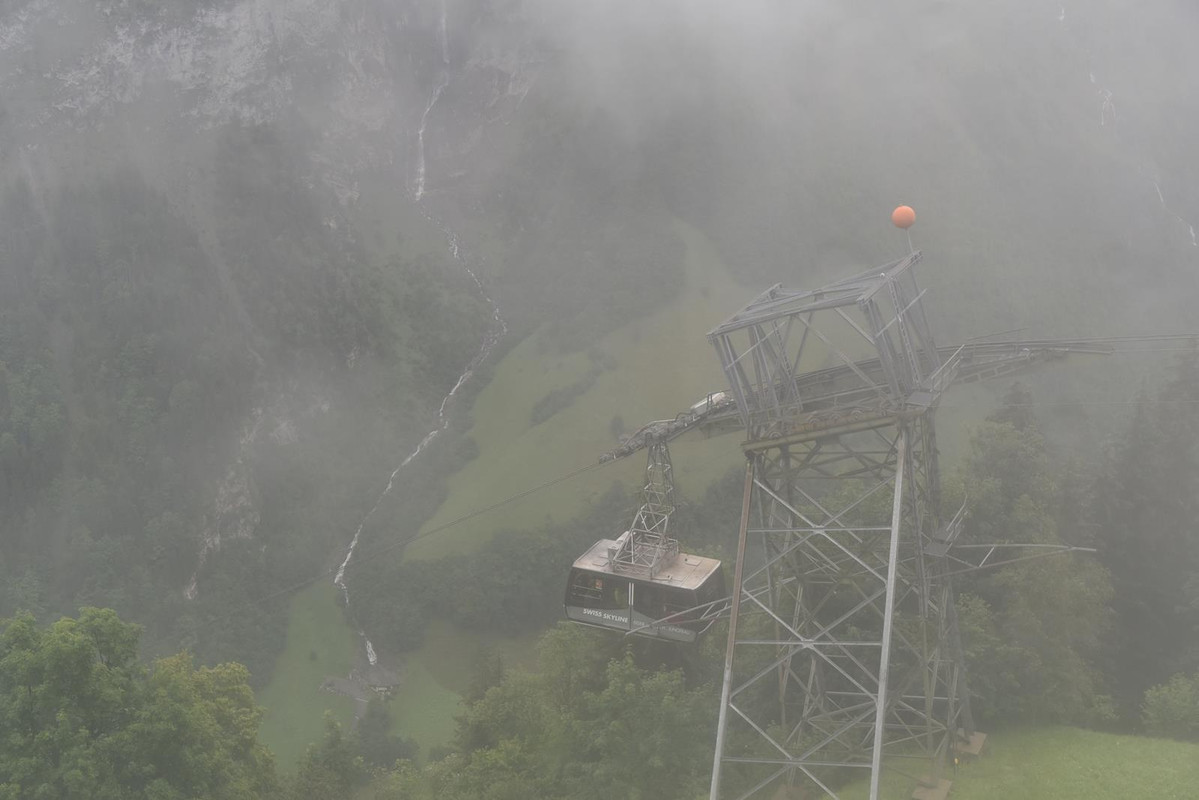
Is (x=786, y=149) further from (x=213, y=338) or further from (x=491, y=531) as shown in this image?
(x=213, y=338)

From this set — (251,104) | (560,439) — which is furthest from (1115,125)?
(251,104)

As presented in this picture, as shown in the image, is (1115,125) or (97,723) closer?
(97,723)

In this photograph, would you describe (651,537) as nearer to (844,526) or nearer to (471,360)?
(844,526)

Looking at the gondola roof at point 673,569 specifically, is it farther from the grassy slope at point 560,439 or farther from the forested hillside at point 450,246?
the grassy slope at point 560,439

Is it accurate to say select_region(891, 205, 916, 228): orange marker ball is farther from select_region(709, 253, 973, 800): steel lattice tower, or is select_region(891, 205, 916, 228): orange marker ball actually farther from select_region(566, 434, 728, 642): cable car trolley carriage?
select_region(566, 434, 728, 642): cable car trolley carriage

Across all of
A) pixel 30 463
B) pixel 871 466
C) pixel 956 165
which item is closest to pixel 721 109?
pixel 956 165

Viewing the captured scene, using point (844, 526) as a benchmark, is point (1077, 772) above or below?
below

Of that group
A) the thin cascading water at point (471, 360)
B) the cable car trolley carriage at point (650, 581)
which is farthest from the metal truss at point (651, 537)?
the thin cascading water at point (471, 360)

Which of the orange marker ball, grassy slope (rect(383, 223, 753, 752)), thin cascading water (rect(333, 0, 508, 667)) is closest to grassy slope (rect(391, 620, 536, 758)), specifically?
grassy slope (rect(383, 223, 753, 752))
